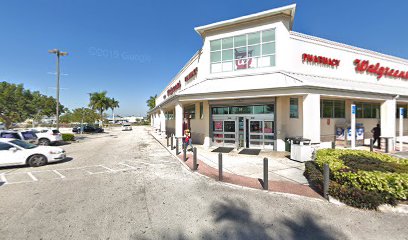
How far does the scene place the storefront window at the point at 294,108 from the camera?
1216 cm

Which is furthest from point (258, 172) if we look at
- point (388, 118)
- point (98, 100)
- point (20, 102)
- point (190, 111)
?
point (98, 100)

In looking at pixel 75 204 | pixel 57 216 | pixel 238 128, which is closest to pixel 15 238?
pixel 57 216

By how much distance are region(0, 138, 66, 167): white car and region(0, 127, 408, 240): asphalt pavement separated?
2.63 m

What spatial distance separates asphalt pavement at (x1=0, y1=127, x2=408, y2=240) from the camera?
3.58 meters

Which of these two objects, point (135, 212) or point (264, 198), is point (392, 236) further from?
point (135, 212)

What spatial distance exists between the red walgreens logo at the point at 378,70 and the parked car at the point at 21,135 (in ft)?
91.8

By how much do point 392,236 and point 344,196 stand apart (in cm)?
123

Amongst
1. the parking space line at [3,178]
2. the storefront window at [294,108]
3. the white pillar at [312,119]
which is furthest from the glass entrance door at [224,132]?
the parking space line at [3,178]

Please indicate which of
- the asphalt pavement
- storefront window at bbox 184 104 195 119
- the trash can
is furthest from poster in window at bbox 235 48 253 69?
the asphalt pavement

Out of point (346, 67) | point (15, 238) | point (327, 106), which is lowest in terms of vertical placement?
point (15, 238)

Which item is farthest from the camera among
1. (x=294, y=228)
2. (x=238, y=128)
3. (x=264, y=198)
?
(x=238, y=128)

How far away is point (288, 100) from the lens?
1234 cm

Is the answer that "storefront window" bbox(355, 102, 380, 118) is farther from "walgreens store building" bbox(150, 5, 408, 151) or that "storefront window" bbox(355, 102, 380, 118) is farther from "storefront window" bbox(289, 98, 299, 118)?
"storefront window" bbox(289, 98, 299, 118)

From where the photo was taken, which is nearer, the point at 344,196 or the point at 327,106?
the point at 344,196
